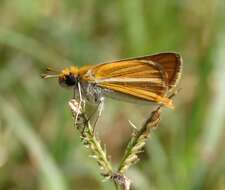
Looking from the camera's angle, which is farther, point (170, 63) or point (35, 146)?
point (35, 146)

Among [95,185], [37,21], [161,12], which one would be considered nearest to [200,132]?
[95,185]

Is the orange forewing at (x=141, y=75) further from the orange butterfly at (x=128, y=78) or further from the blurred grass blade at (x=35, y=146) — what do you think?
the blurred grass blade at (x=35, y=146)

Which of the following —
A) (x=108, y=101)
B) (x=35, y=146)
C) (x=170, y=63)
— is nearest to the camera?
(x=170, y=63)

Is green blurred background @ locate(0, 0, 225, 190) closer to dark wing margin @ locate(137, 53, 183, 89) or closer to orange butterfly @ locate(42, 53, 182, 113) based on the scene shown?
orange butterfly @ locate(42, 53, 182, 113)

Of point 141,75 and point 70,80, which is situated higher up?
point 70,80

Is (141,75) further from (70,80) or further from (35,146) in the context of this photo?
(35,146)

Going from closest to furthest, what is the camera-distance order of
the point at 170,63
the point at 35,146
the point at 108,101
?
the point at 170,63 < the point at 35,146 < the point at 108,101

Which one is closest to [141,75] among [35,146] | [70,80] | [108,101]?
[70,80]
